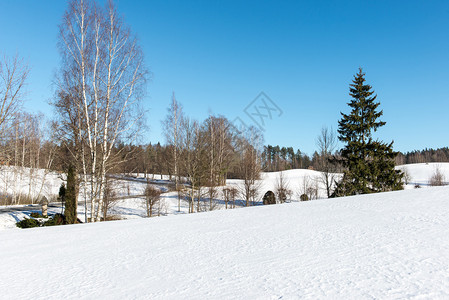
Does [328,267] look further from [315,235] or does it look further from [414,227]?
[414,227]

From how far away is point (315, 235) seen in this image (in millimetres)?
5379

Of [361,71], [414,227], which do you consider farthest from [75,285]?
[361,71]

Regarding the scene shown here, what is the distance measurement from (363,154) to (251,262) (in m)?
18.3

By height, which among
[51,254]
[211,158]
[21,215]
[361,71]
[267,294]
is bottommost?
[21,215]

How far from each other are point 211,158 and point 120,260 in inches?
1084

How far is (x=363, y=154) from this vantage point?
756 inches

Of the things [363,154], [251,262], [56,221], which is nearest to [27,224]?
[56,221]

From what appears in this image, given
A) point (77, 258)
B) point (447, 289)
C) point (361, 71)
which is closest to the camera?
point (447, 289)

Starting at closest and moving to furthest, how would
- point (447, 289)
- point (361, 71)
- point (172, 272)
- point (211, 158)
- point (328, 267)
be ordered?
point (447, 289)
point (328, 267)
point (172, 272)
point (361, 71)
point (211, 158)

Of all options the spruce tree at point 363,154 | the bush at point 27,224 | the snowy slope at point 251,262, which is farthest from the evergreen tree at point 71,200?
the spruce tree at point 363,154

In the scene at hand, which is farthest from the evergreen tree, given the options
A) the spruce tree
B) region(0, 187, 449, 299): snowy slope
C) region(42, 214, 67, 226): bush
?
the spruce tree

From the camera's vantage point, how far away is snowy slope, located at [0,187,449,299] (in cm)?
302

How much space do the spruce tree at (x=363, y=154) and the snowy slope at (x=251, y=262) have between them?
1263 cm

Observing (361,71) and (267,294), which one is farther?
(361,71)
